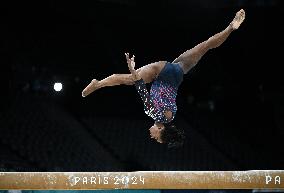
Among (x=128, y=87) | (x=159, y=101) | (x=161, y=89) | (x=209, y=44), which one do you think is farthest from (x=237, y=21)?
(x=128, y=87)

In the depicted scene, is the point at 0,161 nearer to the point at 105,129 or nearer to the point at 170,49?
the point at 105,129

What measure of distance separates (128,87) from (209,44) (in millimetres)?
11085

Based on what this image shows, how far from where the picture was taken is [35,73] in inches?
639

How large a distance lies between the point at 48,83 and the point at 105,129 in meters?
2.36

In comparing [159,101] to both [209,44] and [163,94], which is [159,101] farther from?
[209,44]

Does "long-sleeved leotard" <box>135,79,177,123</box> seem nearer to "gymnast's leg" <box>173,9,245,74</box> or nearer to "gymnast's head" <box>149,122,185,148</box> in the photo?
"gymnast's head" <box>149,122,185,148</box>

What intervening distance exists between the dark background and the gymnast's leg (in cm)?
726

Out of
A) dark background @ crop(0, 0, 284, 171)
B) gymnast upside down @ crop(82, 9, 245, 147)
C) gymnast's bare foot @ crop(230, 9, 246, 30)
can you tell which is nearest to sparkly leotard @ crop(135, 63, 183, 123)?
gymnast upside down @ crop(82, 9, 245, 147)

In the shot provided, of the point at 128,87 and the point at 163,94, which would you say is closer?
the point at 163,94

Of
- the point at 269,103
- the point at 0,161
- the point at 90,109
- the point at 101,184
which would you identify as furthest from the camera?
the point at 269,103

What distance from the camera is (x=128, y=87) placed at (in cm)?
1738

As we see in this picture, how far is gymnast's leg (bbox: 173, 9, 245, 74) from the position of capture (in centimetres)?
630

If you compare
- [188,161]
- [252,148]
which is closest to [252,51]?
[252,148]

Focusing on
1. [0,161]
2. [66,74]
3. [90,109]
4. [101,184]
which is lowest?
[101,184]
